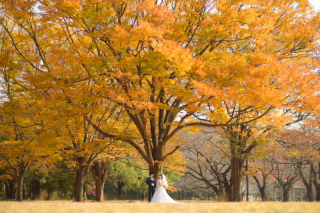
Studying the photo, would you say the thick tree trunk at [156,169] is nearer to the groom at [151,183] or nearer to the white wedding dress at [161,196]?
the groom at [151,183]

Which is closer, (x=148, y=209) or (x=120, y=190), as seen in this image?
(x=148, y=209)

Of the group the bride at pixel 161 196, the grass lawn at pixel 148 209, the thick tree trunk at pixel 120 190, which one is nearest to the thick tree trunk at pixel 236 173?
the bride at pixel 161 196

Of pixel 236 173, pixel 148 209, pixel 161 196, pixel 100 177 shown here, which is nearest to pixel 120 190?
pixel 100 177

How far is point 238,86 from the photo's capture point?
11602mm

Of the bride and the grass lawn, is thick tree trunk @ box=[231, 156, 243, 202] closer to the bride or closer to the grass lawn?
the bride

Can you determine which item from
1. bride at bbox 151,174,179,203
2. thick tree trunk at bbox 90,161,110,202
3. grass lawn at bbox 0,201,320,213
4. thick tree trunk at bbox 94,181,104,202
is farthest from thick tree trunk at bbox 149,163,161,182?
thick tree trunk at bbox 90,161,110,202

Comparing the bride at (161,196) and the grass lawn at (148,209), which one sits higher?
the grass lawn at (148,209)

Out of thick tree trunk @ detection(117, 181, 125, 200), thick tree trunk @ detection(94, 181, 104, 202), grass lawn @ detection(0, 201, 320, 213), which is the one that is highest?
grass lawn @ detection(0, 201, 320, 213)

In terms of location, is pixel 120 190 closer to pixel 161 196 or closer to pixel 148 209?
pixel 161 196

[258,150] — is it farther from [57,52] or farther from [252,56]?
[57,52]

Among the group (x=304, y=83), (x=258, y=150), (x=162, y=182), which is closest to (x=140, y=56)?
(x=162, y=182)

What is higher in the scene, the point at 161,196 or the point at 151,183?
the point at 151,183

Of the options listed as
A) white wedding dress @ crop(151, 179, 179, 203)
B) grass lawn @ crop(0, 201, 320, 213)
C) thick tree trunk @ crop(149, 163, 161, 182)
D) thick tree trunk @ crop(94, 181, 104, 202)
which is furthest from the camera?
thick tree trunk @ crop(94, 181, 104, 202)

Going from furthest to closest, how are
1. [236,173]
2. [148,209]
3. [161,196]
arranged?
→ [236,173], [161,196], [148,209]
